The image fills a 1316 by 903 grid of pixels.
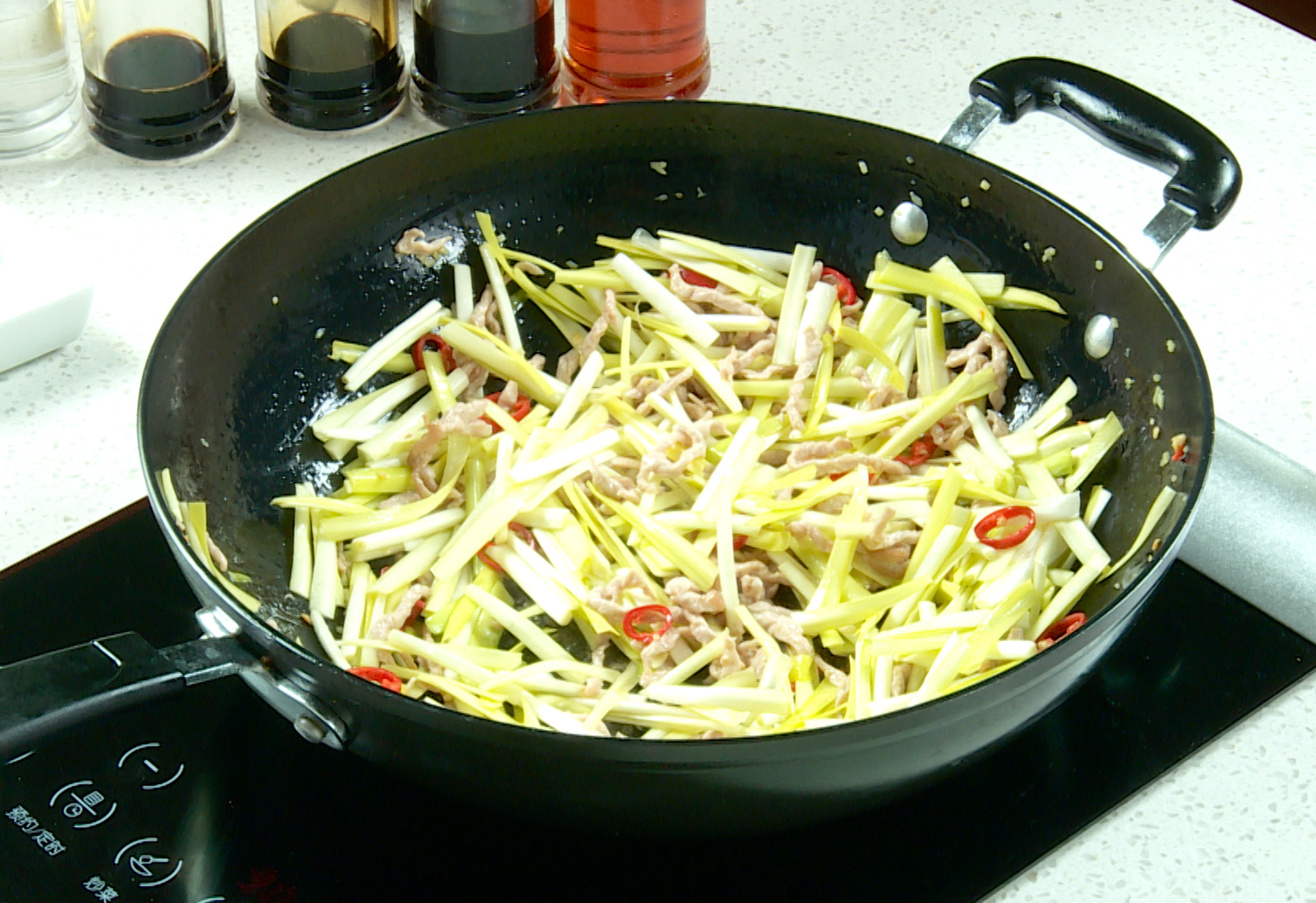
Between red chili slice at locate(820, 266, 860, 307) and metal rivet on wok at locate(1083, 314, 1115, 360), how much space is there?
216mm

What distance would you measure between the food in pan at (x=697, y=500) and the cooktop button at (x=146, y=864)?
173mm

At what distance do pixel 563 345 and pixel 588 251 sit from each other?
91 mm

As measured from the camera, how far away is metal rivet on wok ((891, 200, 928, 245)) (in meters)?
1.22

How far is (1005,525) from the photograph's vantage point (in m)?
1.05

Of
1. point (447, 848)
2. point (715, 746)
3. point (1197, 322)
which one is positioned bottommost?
point (447, 848)

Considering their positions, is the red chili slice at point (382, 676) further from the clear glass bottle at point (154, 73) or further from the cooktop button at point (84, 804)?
the clear glass bottle at point (154, 73)

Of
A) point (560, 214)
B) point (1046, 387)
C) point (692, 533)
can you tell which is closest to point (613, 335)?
point (560, 214)

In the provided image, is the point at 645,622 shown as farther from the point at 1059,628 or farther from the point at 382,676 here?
the point at 1059,628

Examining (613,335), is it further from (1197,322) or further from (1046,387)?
(1197,322)

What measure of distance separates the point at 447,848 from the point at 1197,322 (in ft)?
2.81

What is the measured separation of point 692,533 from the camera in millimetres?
1075

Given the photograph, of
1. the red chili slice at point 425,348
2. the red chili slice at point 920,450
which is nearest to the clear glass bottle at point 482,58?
the red chili slice at point 425,348

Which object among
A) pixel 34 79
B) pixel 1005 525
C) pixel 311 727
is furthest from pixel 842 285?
pixel 34 79

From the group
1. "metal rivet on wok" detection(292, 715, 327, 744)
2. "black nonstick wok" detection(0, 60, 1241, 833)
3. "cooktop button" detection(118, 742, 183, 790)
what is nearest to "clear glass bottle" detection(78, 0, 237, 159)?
"black nonstick wok" detection(0, 60, 1241, 833)
